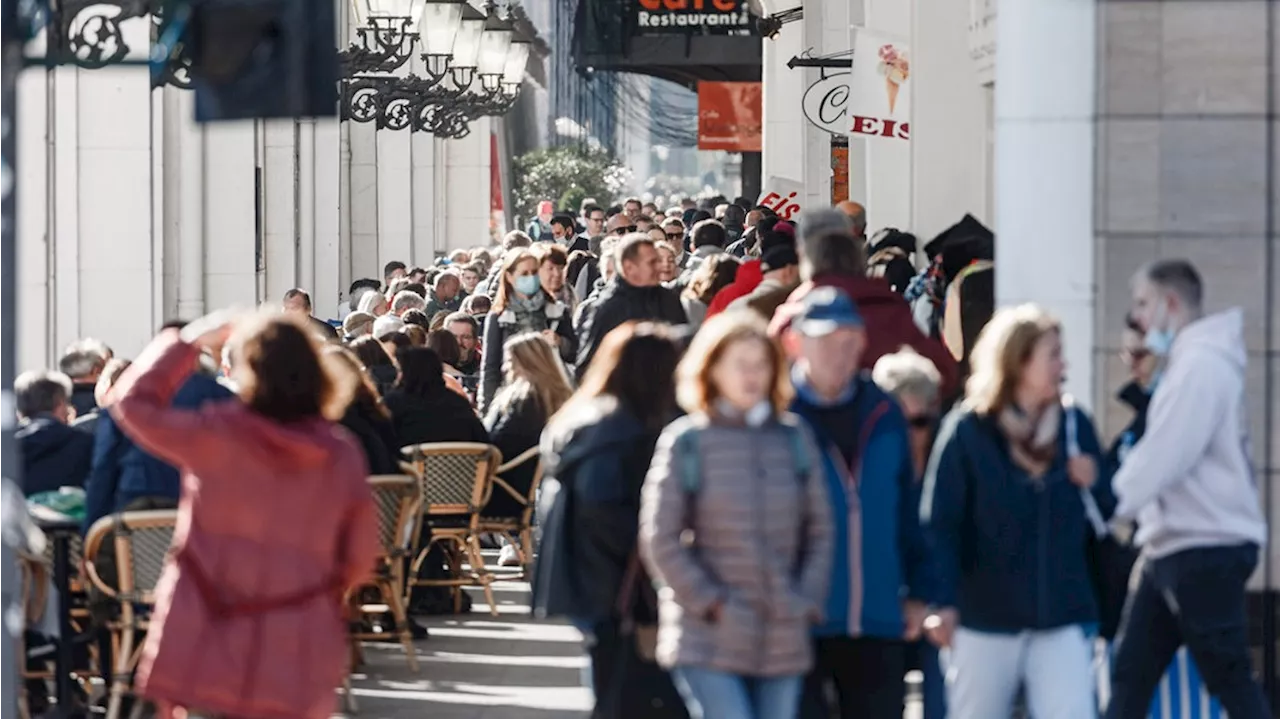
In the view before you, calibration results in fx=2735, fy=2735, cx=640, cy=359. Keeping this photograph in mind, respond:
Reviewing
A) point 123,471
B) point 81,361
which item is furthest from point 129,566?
point 81,361

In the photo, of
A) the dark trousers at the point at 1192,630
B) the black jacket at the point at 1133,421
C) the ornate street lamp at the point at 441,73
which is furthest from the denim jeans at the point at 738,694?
the ornate street lamp at the point at 441,73

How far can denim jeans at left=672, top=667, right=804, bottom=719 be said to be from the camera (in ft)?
22.9

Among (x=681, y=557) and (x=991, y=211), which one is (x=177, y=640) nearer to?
(x=681, y=557)

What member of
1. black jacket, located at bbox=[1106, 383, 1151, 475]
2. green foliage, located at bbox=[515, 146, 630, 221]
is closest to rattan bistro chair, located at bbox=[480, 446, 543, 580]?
black jacket, located at bbox=[1106, 383, 1151, 475]

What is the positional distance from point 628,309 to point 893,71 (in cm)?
629

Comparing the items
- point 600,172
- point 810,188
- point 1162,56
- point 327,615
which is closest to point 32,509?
point 327,615

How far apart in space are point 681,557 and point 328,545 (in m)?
0.91

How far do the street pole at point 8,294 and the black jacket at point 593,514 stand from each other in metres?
1.53

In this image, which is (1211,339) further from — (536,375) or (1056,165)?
(536,375)

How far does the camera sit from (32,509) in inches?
397

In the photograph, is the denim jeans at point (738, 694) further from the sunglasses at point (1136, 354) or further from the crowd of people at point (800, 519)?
the sunglasses at point (1136, 354)

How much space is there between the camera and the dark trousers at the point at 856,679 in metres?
7.48

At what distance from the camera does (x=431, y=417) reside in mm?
13148

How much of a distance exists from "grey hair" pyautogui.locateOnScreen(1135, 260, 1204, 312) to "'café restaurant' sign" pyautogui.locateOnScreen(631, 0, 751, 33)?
31.7 meters
